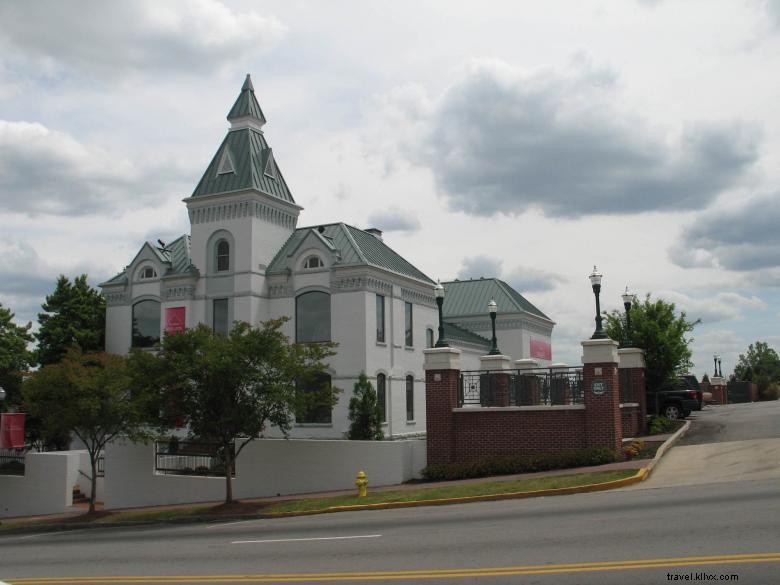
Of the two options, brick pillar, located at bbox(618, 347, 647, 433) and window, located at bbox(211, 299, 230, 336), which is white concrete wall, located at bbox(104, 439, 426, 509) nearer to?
brick pillar, located at bbox(618, 347, 647, 433)

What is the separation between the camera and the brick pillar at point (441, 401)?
23.4 metres

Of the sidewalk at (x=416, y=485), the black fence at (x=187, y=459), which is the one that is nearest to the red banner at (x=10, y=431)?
the sidewalk at (x=416, y=485)

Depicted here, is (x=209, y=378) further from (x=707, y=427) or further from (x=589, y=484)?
(x=707, y=427)

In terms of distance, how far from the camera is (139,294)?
38844 millimetres

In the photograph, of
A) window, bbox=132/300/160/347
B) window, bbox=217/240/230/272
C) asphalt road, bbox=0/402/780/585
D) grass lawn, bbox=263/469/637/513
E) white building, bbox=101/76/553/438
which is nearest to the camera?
asphalt road, bbox=0/402/780/585

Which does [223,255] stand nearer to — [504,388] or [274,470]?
[274,470]

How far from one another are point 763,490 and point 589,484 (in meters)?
3.90

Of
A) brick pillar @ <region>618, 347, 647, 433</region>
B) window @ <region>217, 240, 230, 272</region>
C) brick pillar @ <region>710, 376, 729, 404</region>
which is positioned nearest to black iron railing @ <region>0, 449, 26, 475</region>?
window @ <region>217, 240, 230, 272</region>

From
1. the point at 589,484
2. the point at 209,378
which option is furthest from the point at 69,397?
the point at 589,484

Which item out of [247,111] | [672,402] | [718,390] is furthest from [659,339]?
[718,390]

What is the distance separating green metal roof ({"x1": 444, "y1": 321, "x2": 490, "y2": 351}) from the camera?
43569 millimetres

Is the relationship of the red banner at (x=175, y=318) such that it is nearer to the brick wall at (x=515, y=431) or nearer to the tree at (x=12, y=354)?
the tree at (x=12, y=354)

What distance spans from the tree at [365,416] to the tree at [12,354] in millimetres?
16656

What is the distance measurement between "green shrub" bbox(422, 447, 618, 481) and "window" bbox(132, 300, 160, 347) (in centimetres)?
2006
